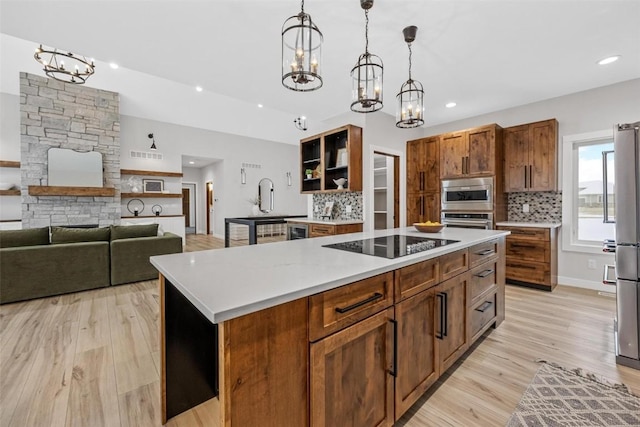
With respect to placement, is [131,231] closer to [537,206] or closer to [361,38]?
[361,38]

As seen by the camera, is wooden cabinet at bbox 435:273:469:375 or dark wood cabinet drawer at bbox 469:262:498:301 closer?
wooden cabinet at bbox 435:273:469:375

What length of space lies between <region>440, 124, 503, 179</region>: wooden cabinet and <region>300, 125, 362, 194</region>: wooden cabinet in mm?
1472

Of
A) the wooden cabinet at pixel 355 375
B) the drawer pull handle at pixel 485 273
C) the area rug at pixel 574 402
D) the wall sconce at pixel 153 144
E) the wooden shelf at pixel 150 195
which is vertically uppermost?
the wall sconce at pixel 153 144

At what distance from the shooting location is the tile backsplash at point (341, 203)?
14.8 feet

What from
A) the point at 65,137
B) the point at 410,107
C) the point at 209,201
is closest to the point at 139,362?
the point at 410,107

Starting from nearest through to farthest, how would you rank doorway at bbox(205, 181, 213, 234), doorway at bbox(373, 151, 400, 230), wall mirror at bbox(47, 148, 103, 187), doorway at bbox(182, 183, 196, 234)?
doorway at bbox(373, 151, 400, 230) → wall mirror at bbox(47, 148, 103, 187) → doorway at bbox(205, 181, 213, 234) → doorway at bbox(182, 183, 196, 234)

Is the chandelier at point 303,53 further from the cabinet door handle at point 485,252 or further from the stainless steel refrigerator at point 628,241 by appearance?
the stainless steel refrigerator at point 628,241

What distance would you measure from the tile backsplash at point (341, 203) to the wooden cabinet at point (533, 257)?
221cm

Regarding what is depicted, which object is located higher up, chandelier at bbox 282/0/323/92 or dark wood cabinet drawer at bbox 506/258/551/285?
chandelier at bbox 282/0/323/92

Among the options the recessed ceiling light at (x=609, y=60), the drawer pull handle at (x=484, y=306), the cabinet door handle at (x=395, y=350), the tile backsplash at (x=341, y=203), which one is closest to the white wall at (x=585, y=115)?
the recessed ceiling light at (x=609, y=60)

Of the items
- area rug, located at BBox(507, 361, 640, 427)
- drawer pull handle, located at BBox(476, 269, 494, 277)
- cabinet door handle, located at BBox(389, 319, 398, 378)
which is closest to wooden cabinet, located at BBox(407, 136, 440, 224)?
drawer pull handle, located at BBox(476, 269, 494, 277)

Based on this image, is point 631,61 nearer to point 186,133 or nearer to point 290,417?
point 290,417

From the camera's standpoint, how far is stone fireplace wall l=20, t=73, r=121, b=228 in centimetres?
559

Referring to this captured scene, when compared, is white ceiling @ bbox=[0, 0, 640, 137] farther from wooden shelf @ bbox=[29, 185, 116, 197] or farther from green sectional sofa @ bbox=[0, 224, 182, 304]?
wooden shelf @ bbox=[29, 185, 116, 197]
